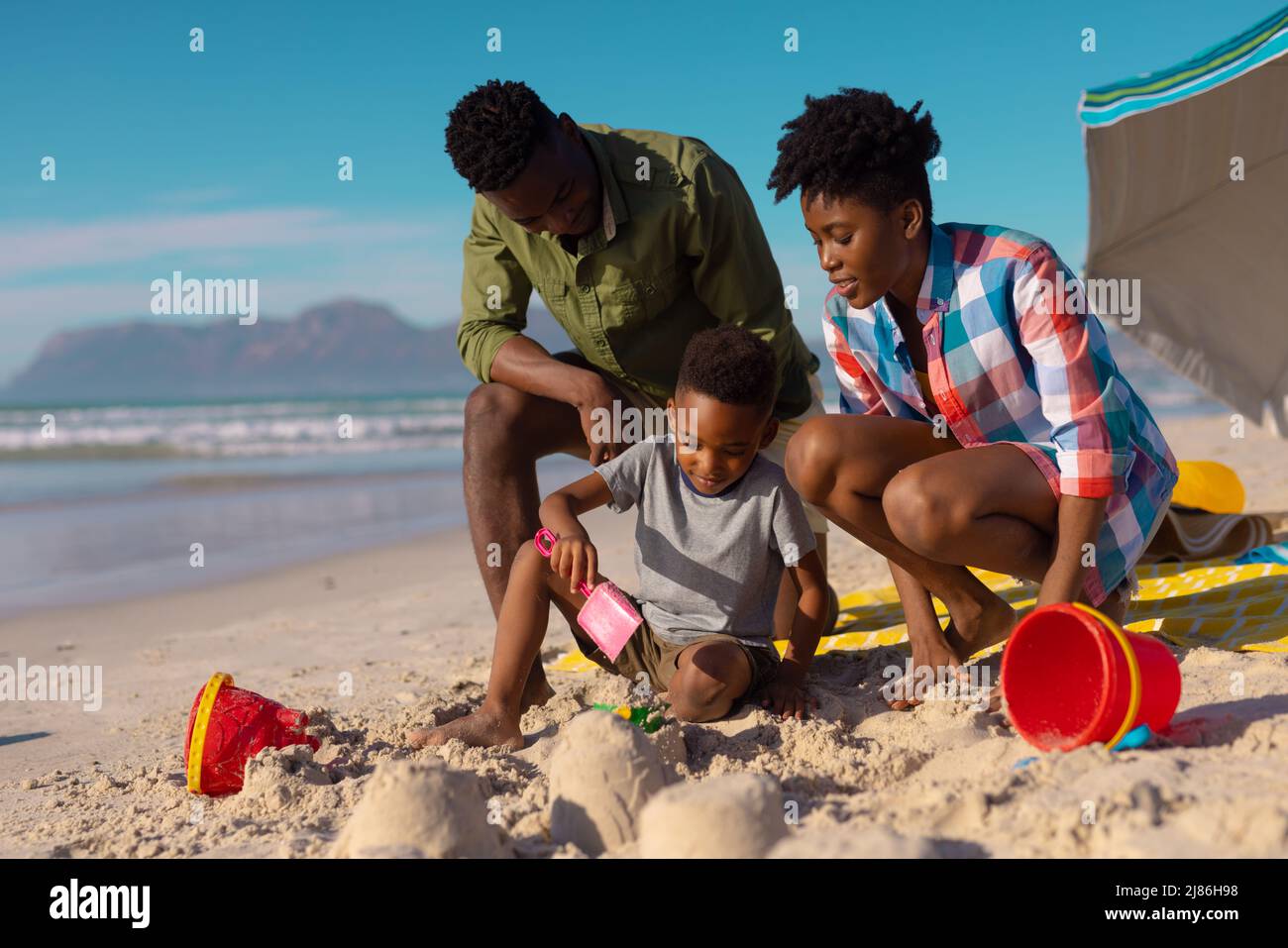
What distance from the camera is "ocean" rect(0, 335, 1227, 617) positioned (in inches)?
253

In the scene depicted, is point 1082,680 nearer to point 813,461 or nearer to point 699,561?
point 813,461

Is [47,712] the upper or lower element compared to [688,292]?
lower

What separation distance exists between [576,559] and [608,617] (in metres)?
0.17

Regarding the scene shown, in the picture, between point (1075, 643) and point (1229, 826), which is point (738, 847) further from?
point (1075, 643)

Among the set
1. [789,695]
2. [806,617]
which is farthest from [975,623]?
[789,695]

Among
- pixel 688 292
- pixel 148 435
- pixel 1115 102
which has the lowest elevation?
pixel 148 435

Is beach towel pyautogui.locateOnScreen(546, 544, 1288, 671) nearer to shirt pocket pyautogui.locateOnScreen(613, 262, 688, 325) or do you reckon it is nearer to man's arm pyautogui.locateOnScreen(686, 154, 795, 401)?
man's arm pyautogui.locateOnScreen(686, 154, 795, 401)

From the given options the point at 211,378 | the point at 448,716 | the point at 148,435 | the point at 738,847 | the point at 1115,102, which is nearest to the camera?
the point at 738,847

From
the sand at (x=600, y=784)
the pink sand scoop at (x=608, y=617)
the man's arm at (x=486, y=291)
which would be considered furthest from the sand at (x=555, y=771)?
the man's arm at (x=486, y=291)

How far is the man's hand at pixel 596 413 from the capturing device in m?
3.14

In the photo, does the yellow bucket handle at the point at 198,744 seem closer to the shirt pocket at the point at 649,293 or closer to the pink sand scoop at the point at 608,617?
the pink sand scoop at the point at 608,617
